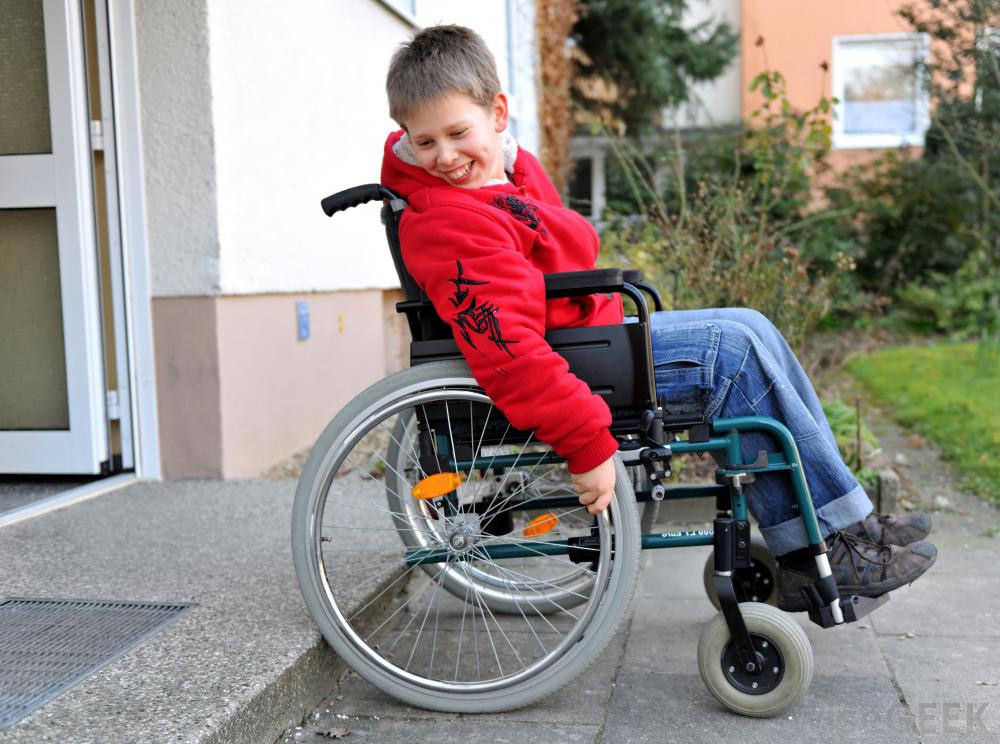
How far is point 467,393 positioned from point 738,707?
33.5 inches

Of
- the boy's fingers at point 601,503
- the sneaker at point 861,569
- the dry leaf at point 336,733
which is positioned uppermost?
the boy's fingers at point 601,503

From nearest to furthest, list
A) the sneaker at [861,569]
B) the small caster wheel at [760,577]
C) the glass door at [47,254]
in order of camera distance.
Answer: the sneaker at [861,569] < the small caster wheel at [760,577] < the glass door at [47,254]

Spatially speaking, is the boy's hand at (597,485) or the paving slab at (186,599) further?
the boy's hand at (597,485)

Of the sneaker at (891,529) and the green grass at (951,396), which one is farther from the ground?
the sneaker at (891,529)

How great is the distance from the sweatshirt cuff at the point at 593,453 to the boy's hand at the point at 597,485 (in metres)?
0.01

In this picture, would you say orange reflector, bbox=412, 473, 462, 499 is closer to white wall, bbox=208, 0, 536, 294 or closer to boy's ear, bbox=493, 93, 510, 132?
boy's ear, bbox=493, 93, 510, 132

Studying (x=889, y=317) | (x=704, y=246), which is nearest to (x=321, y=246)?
(x=704, y=246)

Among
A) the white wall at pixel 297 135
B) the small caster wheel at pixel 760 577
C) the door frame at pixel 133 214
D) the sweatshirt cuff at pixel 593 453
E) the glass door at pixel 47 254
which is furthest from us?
the white wall at pixel 297 135

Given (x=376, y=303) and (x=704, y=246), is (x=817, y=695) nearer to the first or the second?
(x=704, y=246)

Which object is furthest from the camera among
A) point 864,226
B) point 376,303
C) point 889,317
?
point 864,226

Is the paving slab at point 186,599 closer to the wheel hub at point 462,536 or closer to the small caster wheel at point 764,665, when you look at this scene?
the wheel hub at point 462,536

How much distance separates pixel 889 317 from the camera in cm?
943

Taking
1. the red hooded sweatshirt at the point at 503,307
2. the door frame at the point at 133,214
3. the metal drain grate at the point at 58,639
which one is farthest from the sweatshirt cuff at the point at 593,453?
the door frame at the point at 133,214

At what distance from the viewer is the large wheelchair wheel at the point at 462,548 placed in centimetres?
197
